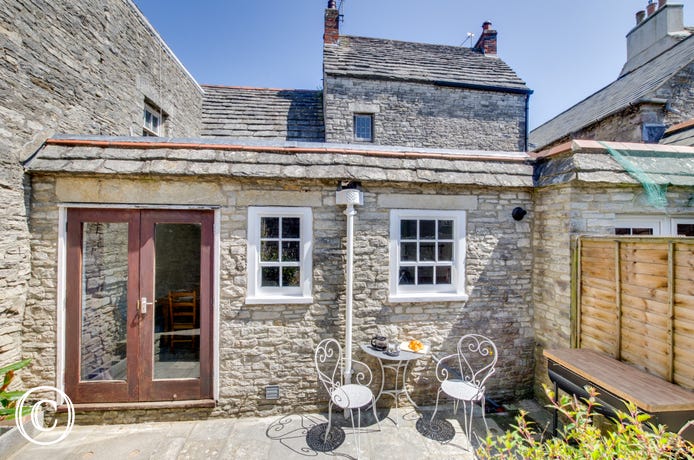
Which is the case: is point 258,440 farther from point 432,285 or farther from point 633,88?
point 633,88

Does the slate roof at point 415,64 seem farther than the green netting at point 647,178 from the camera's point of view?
Yes

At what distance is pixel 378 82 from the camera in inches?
372

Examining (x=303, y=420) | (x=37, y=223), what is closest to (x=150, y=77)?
(x=37, y=223)

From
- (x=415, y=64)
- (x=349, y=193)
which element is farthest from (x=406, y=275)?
(x=415, y=64)

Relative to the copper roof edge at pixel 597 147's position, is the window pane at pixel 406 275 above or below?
below

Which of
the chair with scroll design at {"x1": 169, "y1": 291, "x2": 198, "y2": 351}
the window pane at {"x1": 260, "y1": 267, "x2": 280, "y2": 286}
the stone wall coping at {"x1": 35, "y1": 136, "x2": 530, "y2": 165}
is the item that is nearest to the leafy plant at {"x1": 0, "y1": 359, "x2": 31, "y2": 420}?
the chair with scroll design at {"x1": 169, "y1": 291, "x2": 198, "y2": 351}

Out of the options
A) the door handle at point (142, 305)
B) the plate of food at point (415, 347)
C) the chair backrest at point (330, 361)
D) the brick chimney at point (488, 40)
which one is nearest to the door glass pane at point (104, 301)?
the door handle at point (142, 305)

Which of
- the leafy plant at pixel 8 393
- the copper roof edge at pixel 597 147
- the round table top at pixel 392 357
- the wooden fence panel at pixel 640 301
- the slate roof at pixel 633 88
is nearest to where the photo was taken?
the wooden fence panel at pixel 640 301

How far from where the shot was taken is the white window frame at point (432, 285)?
4.64 meters

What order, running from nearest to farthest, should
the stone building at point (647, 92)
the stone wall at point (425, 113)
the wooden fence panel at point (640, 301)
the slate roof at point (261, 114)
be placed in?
the wooden fence panel at point (640, 301) → the slate roof at point (261, 114) → the stone wall at point (425, 113) → the stone building at point (647, 92)

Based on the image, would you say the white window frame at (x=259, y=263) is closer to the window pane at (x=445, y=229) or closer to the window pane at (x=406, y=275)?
the window pane at (x=406, y=275)

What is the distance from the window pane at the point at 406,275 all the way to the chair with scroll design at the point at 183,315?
3.27 metres

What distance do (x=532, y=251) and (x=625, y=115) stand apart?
383 inches

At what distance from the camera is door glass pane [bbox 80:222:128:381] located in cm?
425
